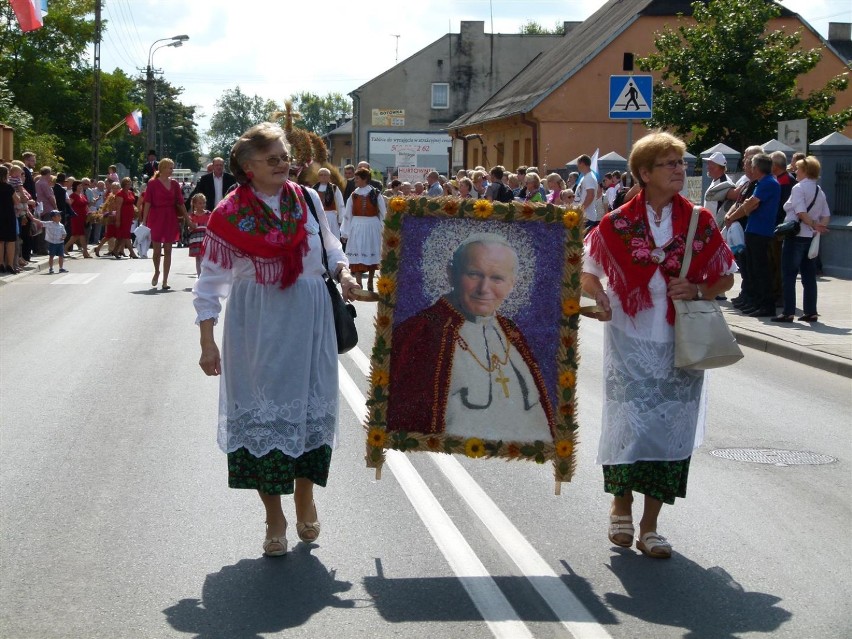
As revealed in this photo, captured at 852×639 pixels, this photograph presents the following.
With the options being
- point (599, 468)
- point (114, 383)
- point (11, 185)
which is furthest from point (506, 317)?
point (11, 185)

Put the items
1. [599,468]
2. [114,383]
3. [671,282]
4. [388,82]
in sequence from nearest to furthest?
[671,282] → [599,468] → [114,383] → [388,82]

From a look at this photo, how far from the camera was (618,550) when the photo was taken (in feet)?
19.6

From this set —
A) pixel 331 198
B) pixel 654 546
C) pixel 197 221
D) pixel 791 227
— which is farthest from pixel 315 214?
pixel 197 221

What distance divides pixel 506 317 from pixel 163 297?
14164 millimetres

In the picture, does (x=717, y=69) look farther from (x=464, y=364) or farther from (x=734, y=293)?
(x=464, y=364)

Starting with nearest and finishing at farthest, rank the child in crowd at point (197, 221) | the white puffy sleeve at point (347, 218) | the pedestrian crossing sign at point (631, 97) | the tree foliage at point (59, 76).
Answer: the pedestrian crossing sign at point (631, 97)
the child in crowd at point (197, 221)
the white puffy sleeve at point (347, 218)
the tree foliage at point (59, 76)

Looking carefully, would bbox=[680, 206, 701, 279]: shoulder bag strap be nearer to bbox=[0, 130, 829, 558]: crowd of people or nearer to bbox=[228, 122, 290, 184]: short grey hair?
bbox=[0, 130, 829, 558]: crowd of people

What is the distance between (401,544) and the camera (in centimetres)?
599

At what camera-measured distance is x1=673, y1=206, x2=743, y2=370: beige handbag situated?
5.73 metres

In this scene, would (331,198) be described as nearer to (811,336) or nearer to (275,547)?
(811,336)

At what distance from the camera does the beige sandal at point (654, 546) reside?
19.1 ft

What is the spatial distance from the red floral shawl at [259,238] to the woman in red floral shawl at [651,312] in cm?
134

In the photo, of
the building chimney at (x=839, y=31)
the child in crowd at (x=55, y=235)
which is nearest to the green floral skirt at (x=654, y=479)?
the child in crowd at (x=55, y=235)

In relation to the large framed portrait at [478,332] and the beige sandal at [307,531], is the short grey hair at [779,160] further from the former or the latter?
the beige sandal at [307,531]
